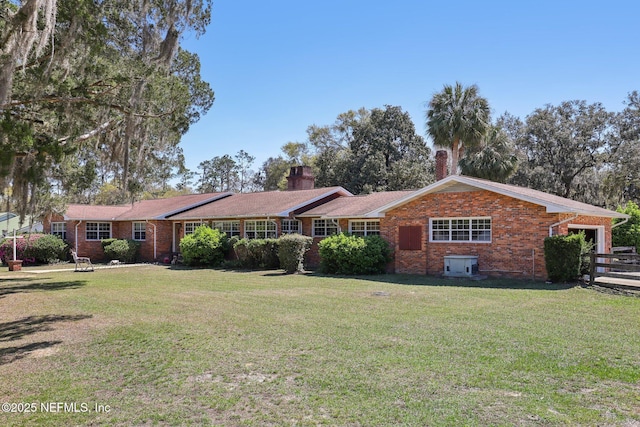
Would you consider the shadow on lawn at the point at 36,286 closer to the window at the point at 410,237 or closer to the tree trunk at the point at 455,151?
the window at the point at 410,237

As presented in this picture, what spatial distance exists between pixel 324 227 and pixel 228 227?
579cm

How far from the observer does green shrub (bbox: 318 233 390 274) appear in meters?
19.9

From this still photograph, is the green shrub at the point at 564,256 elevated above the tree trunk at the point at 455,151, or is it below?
below

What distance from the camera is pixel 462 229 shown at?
18.8m

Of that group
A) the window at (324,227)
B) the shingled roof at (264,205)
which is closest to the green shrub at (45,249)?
the shingled roof at (264,205)

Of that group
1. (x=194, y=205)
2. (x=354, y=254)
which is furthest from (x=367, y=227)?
(x=194, y=205)

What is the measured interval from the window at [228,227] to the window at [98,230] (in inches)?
365

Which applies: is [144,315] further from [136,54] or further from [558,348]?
[558,348]

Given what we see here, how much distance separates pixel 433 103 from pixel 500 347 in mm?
25253

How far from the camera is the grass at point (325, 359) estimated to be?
17.3ft

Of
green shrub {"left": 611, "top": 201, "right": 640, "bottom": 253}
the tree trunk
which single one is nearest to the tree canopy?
the tree trunk

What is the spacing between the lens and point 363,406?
17.5 ft

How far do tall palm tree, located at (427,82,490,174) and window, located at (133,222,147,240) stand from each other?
1890 centimetres

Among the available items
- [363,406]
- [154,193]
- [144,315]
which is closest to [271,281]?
[144,315]
